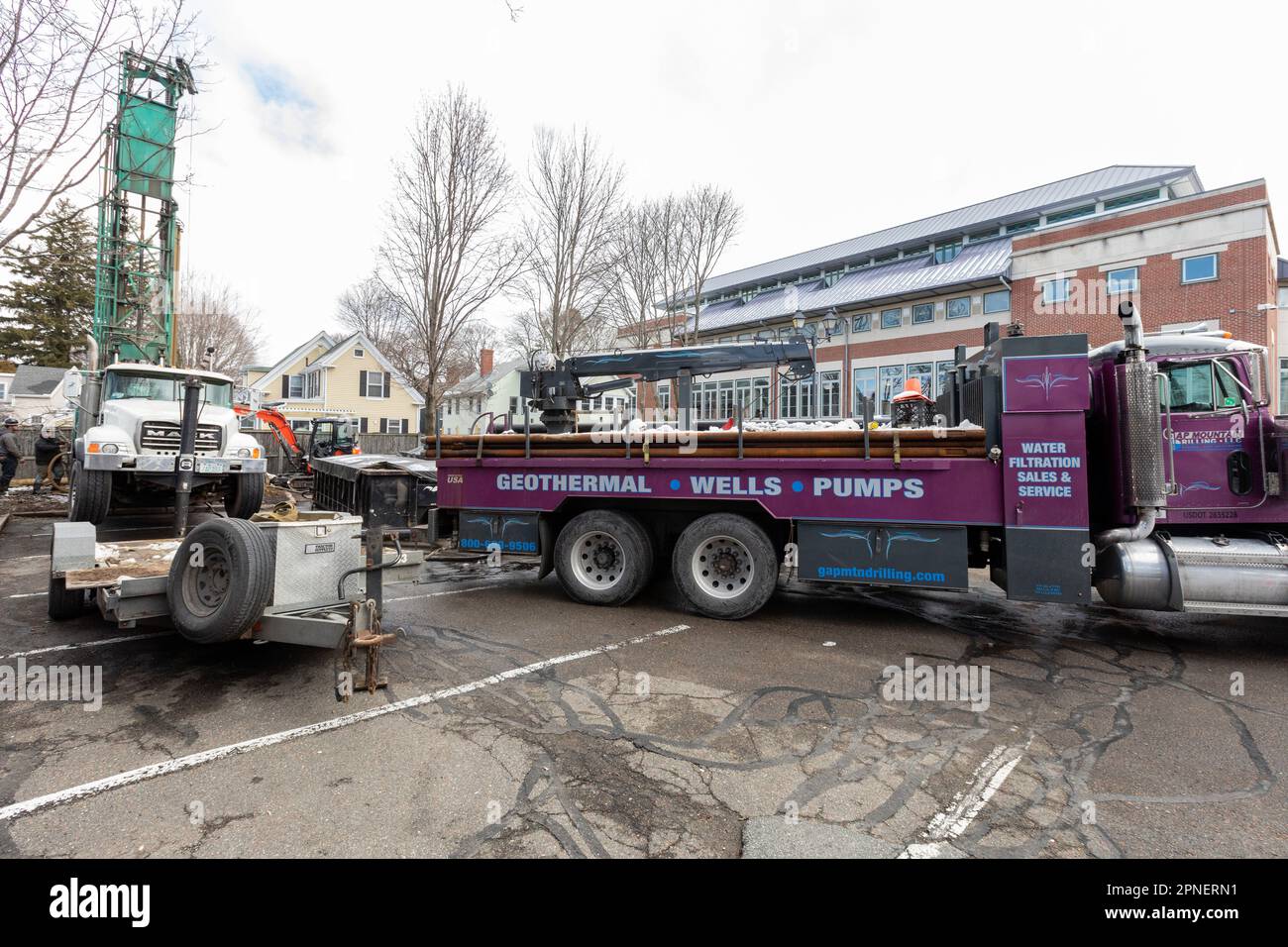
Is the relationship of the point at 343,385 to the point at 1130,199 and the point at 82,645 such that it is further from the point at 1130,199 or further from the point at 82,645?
the point at 1130,199

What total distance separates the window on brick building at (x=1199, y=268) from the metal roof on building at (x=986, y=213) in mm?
7963

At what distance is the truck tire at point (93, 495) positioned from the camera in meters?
8.30

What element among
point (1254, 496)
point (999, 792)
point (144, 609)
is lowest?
point (999, 792)

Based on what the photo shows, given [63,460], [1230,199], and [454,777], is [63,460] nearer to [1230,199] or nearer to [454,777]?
[454,777]

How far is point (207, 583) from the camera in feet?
15.0

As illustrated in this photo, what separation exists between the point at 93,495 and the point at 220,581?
5.61 meters

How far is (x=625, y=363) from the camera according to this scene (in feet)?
28.8

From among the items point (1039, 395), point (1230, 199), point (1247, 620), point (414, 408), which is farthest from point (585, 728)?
point (414, 408)

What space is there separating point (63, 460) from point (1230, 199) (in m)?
39.8

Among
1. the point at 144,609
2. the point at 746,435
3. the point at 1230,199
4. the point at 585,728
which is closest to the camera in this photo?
the point at 585,728

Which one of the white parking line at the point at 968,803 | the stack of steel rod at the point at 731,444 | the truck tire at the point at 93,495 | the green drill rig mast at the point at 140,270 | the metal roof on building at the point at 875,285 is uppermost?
the metal roof on building at the point at 875,285

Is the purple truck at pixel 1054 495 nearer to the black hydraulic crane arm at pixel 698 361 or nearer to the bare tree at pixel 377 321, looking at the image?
the black hydraulic crane arm at pixel 698 361

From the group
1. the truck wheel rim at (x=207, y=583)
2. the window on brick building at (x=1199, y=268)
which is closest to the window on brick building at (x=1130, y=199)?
the window on brick building at (x=1199, y=268)

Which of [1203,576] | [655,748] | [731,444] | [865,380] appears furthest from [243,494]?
[865,380]
